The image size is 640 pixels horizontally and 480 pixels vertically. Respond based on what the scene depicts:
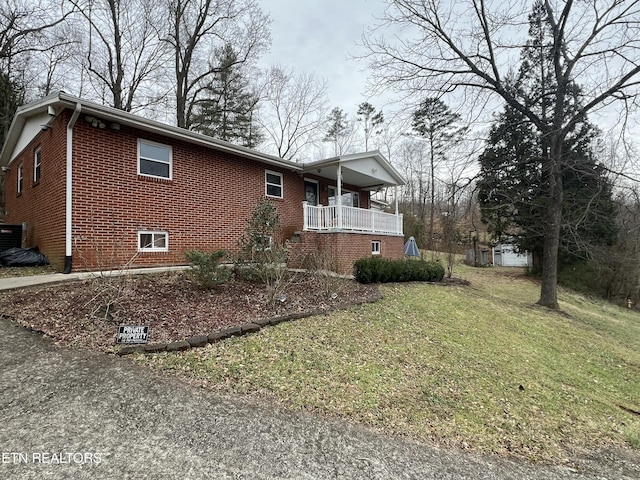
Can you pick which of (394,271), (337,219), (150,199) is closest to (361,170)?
(337,219)

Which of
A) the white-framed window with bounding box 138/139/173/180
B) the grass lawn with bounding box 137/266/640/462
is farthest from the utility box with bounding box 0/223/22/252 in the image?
the grass lawn with bounding box 137/266/640/462

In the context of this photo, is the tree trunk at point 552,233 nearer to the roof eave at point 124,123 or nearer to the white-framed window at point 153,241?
the roof eave at point 124,123

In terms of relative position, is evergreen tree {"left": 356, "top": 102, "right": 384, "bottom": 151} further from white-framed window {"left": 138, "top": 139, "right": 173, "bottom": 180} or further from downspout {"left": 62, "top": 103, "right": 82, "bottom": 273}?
downspout {"left": 62, "top": 103, "right": 82, "bottom": 273}

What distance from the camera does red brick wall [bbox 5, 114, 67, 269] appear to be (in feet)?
23.3

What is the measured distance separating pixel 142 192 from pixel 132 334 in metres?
5.06

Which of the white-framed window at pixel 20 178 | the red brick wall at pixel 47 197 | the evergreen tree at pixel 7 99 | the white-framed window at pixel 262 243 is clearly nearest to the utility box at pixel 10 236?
the red brick wall at pixel 47 197

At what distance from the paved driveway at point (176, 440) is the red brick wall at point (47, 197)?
16.3 ft

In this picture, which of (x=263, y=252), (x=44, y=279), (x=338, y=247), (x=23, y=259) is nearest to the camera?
(x=44, y=279)

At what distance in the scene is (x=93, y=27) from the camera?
1697 cm

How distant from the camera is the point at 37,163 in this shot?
9.04 metres

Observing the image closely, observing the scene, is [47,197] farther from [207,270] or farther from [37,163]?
[207,270]

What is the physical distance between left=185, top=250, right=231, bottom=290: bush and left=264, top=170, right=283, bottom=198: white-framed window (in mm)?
5265

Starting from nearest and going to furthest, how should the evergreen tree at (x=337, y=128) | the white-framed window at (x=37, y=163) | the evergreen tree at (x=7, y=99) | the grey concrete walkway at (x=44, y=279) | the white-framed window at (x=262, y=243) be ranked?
the grey concrete walkway at (x=44, y=279) → the white-framed window at (x=262, y=243) → the white-framed window at (x=37, y=163) → the evergreen tree at (x=7, y=99) → the evergreen tree at (x=337, y=128)

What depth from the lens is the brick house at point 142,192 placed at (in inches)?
275
